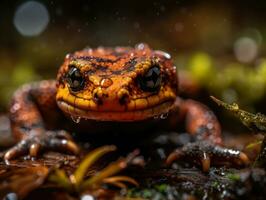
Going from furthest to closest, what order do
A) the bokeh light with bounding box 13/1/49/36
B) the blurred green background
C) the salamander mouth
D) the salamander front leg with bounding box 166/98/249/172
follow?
the bokeh light with bounding box 13/1/49/36 < the blurred green background < the salamander front leg with bounding box 166/98/249/172 < the salamander mouth

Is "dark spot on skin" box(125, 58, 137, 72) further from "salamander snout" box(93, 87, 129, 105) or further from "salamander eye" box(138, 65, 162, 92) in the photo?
"salamander snout" box(93, 87, 129, 105)

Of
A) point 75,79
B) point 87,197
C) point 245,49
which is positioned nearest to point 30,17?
point 245,49

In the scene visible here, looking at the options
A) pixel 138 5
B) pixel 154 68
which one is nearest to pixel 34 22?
pixel 138 5

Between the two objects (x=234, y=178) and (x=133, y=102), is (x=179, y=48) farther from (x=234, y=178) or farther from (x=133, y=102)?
(x=234, y=178)

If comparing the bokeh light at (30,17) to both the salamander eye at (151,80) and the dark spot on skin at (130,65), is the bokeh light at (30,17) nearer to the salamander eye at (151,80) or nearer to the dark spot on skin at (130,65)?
the dark spot on skin at (130,65)

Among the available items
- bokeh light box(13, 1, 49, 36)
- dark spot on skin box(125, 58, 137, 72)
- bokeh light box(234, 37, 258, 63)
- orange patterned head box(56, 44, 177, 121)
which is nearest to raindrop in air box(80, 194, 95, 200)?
orange patterned head box(56, 44, 177, 121)

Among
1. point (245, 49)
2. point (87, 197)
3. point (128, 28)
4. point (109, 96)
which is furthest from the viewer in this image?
point (128, 28)

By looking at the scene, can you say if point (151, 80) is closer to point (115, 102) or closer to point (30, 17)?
point (115, 102)
